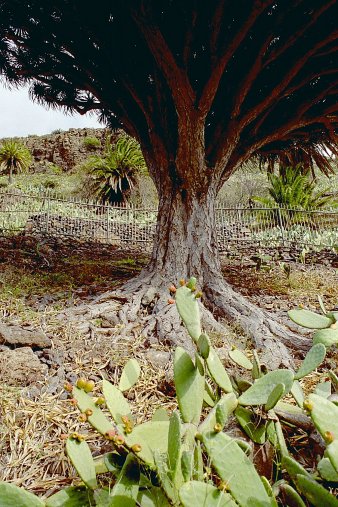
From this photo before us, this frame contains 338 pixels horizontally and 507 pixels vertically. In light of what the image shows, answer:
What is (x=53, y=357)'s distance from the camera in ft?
5.77

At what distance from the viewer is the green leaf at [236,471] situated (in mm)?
666

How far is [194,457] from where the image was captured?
0.79 m

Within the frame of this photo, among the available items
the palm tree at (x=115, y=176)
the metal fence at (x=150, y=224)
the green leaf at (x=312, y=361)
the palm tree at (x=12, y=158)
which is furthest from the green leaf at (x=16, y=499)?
the palm tree at (x=12, y=158)

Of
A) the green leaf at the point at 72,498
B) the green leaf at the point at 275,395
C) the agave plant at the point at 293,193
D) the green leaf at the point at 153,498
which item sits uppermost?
the agave plant at the point at 293,193

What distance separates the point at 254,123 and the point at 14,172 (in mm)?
17087

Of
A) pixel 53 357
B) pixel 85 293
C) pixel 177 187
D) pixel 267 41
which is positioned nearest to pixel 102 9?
pixel 267 41

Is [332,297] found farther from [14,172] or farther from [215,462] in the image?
[14,172]

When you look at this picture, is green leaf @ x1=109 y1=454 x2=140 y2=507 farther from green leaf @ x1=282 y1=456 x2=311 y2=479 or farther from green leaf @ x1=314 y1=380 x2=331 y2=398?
green leaf @ x1=314 y1=380 x2=331 y2=398

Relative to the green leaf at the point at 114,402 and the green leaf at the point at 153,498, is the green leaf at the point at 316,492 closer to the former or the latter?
the green leaf at the point at 153,498

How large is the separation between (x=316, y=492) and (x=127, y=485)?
0.37 m

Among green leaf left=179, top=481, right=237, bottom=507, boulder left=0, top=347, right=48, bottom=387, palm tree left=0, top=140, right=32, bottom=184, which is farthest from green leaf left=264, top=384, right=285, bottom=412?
palm tree left=0, top=140, right=32, bottom=184

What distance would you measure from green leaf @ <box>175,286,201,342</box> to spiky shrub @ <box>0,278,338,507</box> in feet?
0.35

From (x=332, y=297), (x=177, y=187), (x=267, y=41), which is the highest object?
(x=267, y=41)

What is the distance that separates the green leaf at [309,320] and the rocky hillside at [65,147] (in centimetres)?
2134
